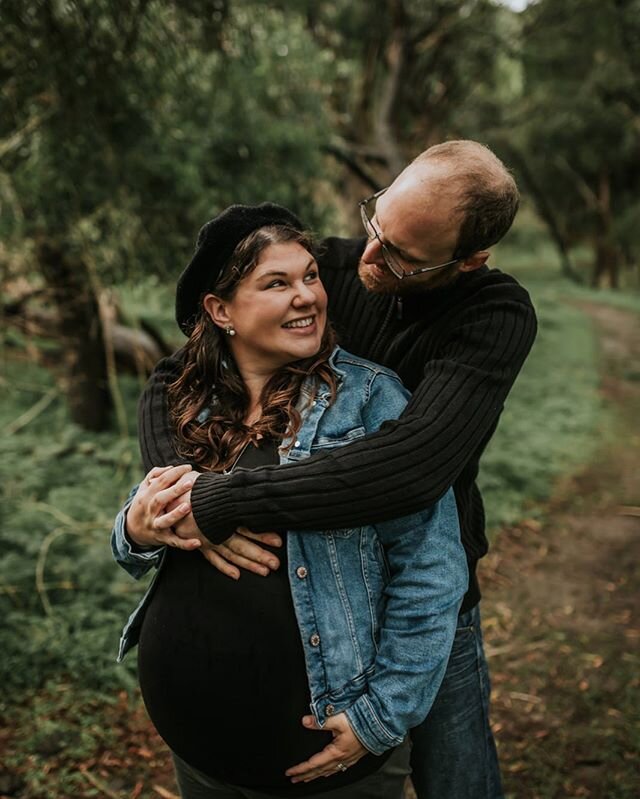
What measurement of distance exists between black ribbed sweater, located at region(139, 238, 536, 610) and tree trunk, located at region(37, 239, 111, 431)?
4.23 metres

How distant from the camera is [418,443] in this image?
1.69 metres

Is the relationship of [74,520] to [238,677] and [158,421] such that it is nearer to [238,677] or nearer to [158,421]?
[158,421]

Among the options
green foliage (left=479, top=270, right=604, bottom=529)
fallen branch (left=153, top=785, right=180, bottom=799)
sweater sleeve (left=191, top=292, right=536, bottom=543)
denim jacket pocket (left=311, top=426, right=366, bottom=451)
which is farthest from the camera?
green foliage (left=479, top=270, right=604, bottom=529)

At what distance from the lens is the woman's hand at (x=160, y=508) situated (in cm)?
180

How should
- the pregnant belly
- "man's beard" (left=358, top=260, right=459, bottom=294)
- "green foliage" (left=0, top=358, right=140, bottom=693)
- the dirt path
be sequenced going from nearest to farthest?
1. the pregnant belly
2. "man's beard" (left=358, top=260, right=459, bottom=294)
3. the dirt path
4. "green foliage" (left=0, top=358, right=140, bottom=693)

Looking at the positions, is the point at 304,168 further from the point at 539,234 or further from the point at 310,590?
the point at 539,234

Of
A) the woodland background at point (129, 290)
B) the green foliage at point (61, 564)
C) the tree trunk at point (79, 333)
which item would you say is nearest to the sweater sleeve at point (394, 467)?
the woodland background at point (129, 290)

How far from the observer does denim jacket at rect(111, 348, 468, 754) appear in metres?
1.73

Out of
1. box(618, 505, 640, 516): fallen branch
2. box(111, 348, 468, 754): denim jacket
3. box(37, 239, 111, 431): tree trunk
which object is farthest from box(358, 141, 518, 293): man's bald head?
Result: box(618, 505, 640, 516): fallen branch

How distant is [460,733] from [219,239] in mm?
1549

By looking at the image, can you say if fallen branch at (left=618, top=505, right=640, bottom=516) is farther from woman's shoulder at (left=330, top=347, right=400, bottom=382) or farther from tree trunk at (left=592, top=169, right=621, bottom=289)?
tree trunk at (left=592, top=169, right=621, bottom=289)

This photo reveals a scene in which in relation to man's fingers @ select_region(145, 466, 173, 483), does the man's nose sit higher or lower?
higher

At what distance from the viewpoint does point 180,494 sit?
6.02ft

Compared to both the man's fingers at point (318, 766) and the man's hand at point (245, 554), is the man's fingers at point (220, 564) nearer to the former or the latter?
the man's hand at point (245, 554)
